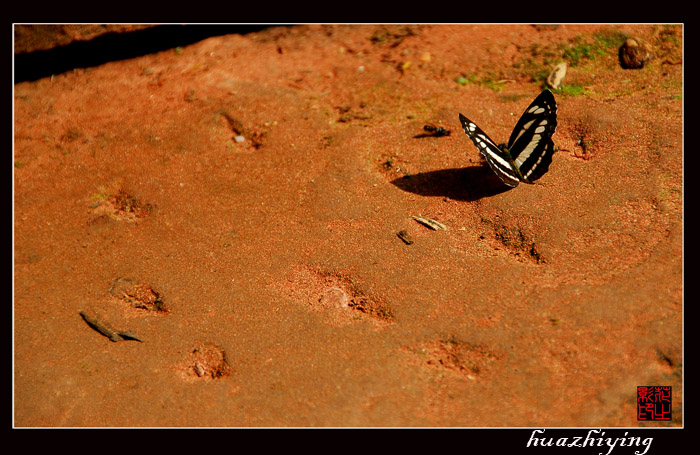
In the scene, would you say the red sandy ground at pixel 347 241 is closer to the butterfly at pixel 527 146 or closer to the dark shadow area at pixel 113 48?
the butterfly at pixel 527 146

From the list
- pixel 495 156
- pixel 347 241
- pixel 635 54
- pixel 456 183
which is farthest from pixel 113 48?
pixel 635 54

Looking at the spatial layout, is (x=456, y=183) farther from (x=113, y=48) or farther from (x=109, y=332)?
(x=113, y=48)

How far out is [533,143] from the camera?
3488 mm

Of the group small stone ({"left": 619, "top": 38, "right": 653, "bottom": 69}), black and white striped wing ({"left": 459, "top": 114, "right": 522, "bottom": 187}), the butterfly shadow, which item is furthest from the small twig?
small stone ({"left": 619, "top": 38, "right": 653, "bottom": 69})

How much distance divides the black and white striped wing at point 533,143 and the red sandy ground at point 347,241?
0.13 metres

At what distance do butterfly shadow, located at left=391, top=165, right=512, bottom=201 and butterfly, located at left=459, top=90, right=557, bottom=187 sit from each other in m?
0.16

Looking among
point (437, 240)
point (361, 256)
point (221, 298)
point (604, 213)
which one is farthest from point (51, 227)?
point (604, 213)

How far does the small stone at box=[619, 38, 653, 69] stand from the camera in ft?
14.4

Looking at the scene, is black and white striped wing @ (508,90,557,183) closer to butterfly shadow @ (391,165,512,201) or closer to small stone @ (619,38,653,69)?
butterfly shadow @ (391,165,512,201)

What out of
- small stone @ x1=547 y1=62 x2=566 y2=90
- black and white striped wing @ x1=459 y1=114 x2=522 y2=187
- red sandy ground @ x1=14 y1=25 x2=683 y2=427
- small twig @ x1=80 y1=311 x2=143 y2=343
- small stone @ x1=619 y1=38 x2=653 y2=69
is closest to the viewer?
red sandy ground @ x1=14 y1=25 x2=683 y2=427

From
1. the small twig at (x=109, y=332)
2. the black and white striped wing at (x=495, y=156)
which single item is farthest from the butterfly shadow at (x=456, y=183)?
the small twig at (x=109, y=332)

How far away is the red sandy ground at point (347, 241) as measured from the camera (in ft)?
8.85

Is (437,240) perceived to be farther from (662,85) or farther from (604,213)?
(662,85)

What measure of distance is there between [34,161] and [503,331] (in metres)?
3.98
